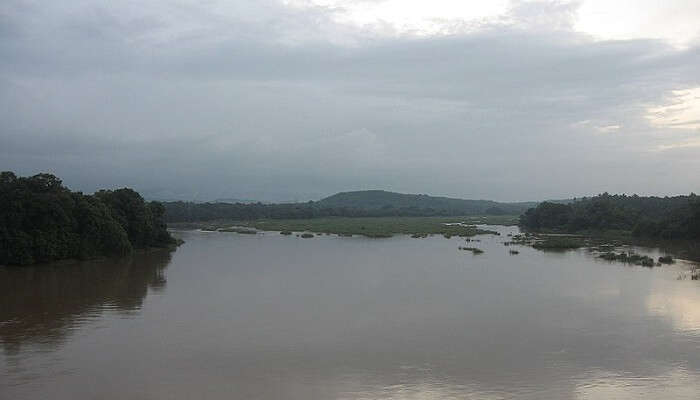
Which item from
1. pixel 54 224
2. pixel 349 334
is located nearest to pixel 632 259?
pixel 349 334

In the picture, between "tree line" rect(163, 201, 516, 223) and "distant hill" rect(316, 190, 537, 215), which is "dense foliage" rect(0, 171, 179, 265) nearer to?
"tree line" rect(163, 201, 516, 223)

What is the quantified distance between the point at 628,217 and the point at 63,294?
46952mm

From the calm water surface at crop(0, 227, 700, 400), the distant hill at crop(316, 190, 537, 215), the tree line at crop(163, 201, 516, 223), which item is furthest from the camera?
the distant hill at crop(316, 190, 537, 215)

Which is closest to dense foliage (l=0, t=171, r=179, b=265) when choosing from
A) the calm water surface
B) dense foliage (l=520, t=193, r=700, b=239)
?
the calm water surface

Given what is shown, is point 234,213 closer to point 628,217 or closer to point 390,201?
point 628,217

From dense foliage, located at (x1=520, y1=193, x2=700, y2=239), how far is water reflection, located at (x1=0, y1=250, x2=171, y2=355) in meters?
33.5

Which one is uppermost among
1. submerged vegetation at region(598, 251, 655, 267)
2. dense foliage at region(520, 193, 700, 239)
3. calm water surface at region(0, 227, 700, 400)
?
dense foliage at region(520, 193, 700, 239)

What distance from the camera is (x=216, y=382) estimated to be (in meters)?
9.83

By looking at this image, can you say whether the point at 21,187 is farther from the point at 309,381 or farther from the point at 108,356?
the point at 309,381

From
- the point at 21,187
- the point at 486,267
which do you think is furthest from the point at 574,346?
the point at 21,187

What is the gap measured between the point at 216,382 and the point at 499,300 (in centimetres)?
1048

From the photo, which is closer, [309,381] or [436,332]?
[309,381]

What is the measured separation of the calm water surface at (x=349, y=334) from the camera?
31.9 feet

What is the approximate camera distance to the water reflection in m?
13.5
